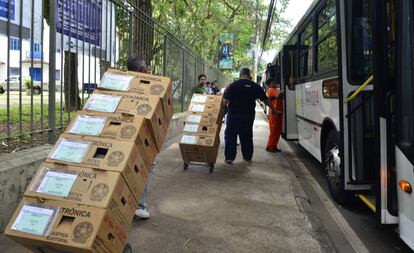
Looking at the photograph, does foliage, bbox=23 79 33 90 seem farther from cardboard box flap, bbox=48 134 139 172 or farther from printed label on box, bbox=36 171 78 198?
printed label on box, bbox=36 171 78 198

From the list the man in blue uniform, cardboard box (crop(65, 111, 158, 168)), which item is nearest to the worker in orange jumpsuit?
the man in blue uniform

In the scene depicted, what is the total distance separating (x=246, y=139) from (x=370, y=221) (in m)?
3.47

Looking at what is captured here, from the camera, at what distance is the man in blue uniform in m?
8.12

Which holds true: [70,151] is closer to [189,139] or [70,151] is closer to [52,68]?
[52,68]

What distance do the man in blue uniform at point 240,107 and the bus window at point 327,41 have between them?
1.62m

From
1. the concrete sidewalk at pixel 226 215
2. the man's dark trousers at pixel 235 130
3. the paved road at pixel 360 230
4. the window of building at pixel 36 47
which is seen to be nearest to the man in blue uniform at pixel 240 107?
the man's dark trousers at pixel 235 130

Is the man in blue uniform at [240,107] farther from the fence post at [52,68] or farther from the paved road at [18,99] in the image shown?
the paved road at [18,99]

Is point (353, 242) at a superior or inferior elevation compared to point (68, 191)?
inferior

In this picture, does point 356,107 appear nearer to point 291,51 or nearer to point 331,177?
point 331,177

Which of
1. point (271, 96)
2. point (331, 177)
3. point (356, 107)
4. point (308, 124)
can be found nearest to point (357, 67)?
point (356, 107)

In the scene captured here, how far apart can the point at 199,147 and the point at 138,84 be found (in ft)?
11.4

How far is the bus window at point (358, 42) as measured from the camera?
4855mm

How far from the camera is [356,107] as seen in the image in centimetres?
480

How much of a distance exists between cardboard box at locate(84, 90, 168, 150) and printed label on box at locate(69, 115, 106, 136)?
3.7 inches
